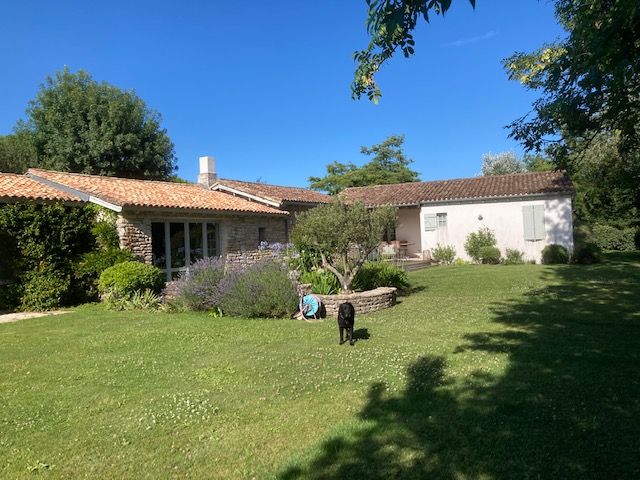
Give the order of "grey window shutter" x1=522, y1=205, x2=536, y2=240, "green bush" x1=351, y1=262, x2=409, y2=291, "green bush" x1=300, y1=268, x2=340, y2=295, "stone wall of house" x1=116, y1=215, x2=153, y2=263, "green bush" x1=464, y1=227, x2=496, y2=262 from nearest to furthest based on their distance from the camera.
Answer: "green bush" x1=300, y1=268, x2=340, y2=295 → "green bush" x1=351, y1=262, x2=409, y2=291 → "stone wall of house" x1=116, y1=215, x2=153, y2=263 → "grey window shutter" x1=522, y1=205, x2=536, y2=240 → "green bush" x1=464, y1=227, x2=496, y2=262

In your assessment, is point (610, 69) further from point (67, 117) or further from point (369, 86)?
point (67, 117)

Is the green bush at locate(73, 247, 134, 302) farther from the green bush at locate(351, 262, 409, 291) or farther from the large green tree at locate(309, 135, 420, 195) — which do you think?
the large green tree at locate(309, 135, 420, 195)

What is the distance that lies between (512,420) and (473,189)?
21.7 meters

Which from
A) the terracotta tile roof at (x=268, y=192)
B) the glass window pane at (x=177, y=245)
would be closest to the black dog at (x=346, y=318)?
the glass window pane at (x=177, y=245)

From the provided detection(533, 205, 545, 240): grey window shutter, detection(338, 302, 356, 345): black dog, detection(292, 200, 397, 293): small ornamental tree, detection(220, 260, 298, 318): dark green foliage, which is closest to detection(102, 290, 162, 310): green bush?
detection(220, 260, 298, 318): dark green foliage

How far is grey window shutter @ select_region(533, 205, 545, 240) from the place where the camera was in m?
21.9

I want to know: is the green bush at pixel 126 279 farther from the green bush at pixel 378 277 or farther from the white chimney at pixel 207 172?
the white chimney at pixel 207 172

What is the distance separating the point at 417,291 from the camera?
1380cm

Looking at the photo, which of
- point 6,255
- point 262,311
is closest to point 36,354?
point 262,311

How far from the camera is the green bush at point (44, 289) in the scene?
12297 mm

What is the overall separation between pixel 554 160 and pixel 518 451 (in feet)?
22.1

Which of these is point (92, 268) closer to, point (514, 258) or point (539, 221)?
point (514, 258)

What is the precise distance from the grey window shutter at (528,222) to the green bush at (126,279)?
17.0 m

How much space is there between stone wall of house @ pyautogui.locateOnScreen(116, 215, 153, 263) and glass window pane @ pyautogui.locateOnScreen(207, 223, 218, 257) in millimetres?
3242
